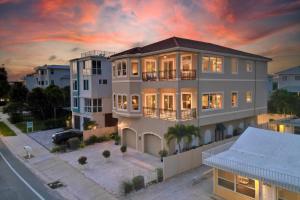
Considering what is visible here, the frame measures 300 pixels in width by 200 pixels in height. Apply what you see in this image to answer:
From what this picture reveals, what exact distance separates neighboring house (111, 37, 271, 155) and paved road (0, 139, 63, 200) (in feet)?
30.9

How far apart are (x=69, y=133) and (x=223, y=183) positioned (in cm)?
1904

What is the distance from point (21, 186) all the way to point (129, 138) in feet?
36.7

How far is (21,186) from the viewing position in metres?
15.3

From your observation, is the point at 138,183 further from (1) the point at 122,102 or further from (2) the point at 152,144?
(1) the point at 122,102

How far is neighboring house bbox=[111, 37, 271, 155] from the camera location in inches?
786

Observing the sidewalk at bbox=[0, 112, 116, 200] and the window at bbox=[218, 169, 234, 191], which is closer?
the window at bbox=[218, 169, 234, 191]

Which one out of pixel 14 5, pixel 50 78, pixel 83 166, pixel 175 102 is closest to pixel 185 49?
pixel 175 102

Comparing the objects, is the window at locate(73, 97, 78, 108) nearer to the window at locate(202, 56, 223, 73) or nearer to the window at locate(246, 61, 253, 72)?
the window at locate(202, 56, 223, 73)

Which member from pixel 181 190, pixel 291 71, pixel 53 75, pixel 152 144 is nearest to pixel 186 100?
pixel 152 144

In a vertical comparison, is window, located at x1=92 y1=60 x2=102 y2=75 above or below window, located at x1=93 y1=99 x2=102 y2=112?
above

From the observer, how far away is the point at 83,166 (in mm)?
18688

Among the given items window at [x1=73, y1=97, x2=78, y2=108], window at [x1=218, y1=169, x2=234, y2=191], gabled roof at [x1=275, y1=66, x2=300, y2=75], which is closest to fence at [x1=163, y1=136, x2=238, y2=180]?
window at [x1=218, y1=169, x2=234, y2=191]

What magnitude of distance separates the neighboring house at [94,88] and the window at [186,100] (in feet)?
45.5

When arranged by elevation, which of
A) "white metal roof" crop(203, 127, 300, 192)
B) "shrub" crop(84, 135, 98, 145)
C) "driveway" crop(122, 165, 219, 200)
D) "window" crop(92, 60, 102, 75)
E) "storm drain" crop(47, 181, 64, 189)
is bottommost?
"storm drain" crop(47, 181, 64, 189)
